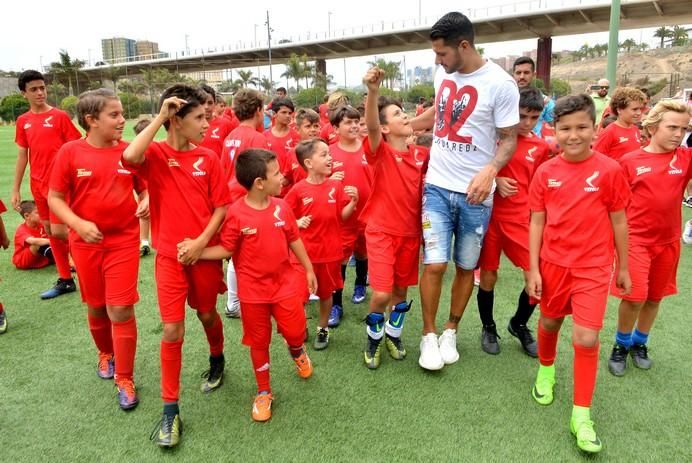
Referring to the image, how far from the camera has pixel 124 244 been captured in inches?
120

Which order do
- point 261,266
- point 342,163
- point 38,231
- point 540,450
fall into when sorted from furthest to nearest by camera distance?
point 38,231 → point 342,163 → point 261,266 → point 540,450

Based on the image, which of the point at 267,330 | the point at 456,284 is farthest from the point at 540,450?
the point at 267,330

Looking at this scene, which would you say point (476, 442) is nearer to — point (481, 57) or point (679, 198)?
point (679, 198)

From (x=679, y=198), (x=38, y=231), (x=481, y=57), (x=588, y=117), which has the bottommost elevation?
(x=38, y=231)

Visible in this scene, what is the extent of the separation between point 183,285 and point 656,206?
9.81 ft

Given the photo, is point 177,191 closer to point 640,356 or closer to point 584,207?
point 584,207

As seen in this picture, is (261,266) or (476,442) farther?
(261,266)

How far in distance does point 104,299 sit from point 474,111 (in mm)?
2633

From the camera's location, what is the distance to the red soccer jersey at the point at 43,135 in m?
4.91

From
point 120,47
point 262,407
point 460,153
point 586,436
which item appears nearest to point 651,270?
point 586,436

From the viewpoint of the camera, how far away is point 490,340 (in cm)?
370

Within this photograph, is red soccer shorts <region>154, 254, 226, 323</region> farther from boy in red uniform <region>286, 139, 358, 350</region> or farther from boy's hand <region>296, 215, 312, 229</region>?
boy in red uniform <region>286, 139, 358, 350</region>

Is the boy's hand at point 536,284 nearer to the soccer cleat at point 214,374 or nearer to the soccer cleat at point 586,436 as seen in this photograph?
the soccer cleat at point 586,436

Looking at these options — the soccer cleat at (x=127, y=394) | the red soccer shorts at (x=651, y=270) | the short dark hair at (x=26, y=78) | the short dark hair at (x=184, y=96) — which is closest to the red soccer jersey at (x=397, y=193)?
the short dark hair at (x=184, y=96)
